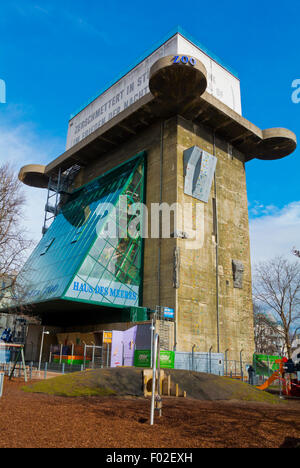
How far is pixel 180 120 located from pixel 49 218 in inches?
913

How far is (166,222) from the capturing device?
33.7 m

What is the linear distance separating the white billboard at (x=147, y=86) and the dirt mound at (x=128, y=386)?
30483mm

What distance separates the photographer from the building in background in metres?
31.5

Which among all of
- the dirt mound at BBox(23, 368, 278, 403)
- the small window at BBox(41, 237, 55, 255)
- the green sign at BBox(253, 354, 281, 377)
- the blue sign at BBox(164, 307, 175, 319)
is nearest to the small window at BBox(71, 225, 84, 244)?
the small window at BBox(41, 237, 55, 255)

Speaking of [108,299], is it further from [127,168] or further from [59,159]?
[59,159]

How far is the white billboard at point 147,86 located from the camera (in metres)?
40.2

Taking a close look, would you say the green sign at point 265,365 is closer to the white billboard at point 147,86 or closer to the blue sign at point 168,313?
the blue sign at point 168,313

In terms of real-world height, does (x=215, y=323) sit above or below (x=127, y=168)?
below

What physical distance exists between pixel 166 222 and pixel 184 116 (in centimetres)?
1114

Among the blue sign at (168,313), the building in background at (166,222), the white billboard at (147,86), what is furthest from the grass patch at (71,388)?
the white billboard at (147,86)

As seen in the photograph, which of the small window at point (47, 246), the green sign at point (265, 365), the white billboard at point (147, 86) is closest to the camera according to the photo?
the green sign at point (265, 365)

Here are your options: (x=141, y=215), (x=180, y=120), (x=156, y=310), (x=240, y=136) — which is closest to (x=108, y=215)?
(x=141, y=215)

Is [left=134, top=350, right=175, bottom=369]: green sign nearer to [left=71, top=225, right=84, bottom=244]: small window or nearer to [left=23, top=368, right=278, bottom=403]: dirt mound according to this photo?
[left=23, top=368, right=278, bottom=403]: dirt mound

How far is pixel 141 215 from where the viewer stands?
119 feet
